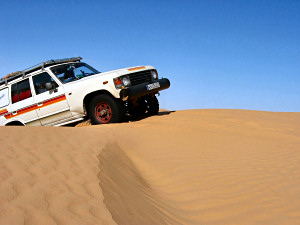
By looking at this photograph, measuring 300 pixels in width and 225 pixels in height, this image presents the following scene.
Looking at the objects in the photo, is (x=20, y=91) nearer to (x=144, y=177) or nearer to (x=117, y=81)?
(x=117, y=81)

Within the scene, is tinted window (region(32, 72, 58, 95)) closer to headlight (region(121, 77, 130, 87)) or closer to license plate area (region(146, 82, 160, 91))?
headlight (region(121, 77, 130, 87))

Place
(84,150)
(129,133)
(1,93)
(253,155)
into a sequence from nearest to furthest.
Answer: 1. (84,150)
2. (253,155)
3. (129,133)
4. (1,93)

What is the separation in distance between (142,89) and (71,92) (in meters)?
1.81

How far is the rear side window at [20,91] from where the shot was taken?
775cm

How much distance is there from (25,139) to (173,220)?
2.89m

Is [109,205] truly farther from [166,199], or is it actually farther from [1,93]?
[1,93]

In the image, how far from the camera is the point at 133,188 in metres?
3.55

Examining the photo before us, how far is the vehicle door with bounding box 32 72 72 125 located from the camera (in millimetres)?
7348

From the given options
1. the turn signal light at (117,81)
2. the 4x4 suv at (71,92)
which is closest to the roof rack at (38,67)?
the 4x4 suv at (71,92)

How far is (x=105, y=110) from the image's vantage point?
24.1 feet

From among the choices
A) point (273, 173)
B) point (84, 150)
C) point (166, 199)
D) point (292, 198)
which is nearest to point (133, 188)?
point (166, 199)

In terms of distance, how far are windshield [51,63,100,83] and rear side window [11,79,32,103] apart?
3.14 feet

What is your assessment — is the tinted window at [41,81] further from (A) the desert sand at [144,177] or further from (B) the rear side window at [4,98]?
(A) the desert sand at [144,177]

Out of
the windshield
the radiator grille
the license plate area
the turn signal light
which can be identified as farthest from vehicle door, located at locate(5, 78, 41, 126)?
the license plate area
